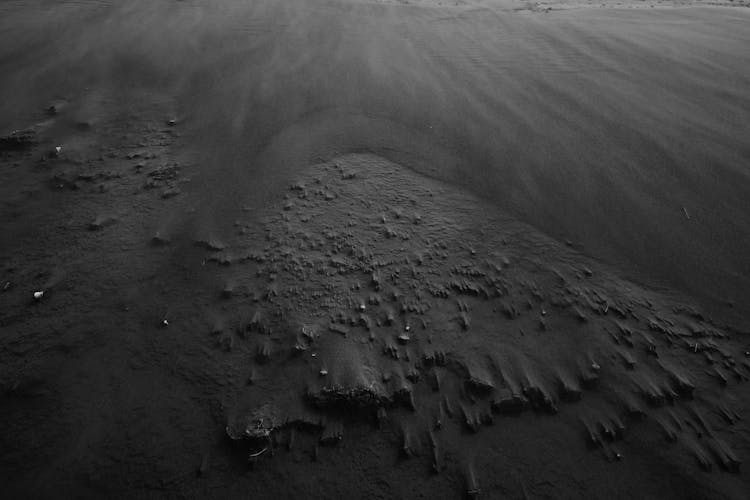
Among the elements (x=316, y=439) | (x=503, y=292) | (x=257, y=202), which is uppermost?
(x=257, y=202)

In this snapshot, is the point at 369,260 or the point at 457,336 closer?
the point at 457,336

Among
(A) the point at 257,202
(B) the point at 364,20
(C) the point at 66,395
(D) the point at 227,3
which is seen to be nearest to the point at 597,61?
(B) the point at 364,20

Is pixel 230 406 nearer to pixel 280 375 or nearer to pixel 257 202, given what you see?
pixel 280 375

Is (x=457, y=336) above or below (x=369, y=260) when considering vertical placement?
below

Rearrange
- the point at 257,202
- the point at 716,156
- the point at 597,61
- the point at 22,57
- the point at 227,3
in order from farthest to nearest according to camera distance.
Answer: the point at 227,3, the point at 597,61, the point at 22,57, the point at 716,156, the point at 257,202

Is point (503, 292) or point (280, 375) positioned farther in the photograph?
point (503, 292)
